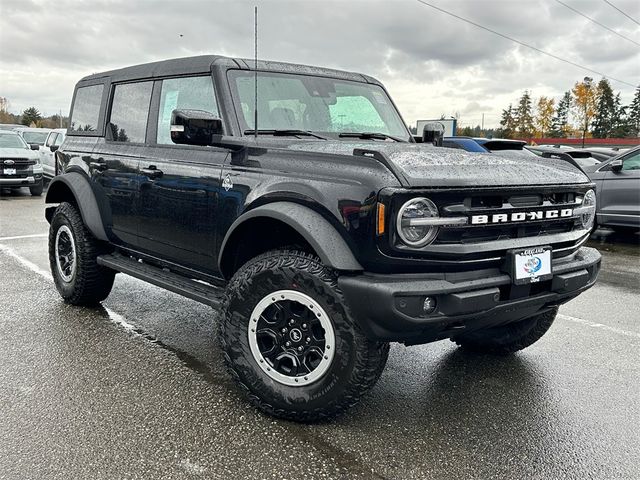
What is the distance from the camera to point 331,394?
2791mm

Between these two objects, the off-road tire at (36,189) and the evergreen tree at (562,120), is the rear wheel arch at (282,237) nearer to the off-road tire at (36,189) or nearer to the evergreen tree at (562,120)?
the off-road tire at (36,189)

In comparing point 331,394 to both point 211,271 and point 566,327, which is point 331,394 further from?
point 566,327

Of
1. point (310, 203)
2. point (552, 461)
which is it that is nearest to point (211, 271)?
point (310, 203)

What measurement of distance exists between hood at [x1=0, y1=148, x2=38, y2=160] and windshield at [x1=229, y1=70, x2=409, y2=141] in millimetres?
13281

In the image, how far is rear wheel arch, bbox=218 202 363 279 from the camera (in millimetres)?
2678

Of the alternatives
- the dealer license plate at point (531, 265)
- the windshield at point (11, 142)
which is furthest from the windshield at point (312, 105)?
the windshield at point (11, 142)

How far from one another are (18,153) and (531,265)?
1530 cm

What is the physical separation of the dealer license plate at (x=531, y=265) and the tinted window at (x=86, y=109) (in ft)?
12.2

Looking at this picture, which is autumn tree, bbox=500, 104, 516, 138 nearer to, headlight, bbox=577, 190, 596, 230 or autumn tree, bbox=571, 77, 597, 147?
autumn tree, bbox=571, 77, 597, 147

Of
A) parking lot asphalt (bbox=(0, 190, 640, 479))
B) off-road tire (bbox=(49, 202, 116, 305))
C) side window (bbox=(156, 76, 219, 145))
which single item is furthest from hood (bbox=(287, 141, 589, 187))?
off-road tire (bbox=(49, 202, 116, 305))

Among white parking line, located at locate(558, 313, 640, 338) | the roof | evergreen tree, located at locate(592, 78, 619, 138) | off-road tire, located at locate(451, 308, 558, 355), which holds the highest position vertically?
evergreen tree, located at locate(592, 78, 619, 138)

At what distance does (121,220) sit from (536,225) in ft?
9.76

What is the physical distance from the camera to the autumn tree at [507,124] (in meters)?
81.8

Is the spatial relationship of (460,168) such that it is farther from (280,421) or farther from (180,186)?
A: (180,186)
